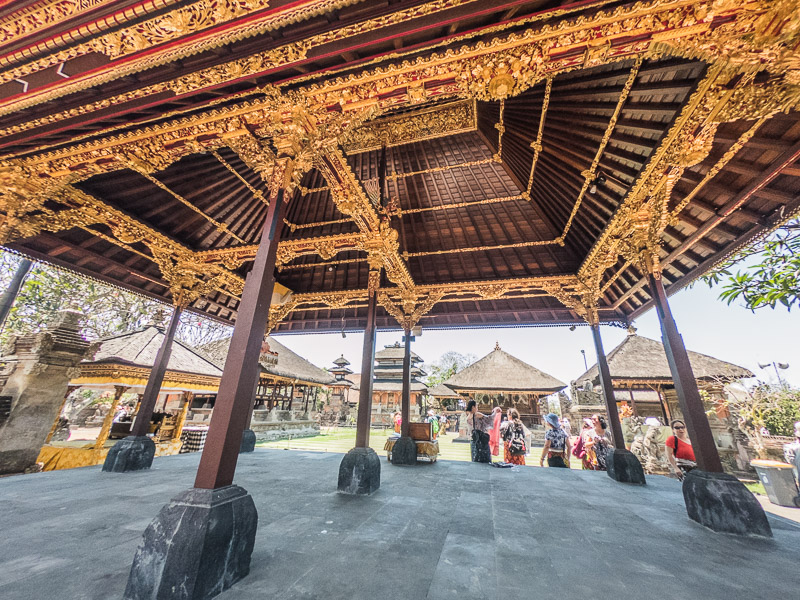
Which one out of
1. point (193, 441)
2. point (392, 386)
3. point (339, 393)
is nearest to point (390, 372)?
point (392, 386)

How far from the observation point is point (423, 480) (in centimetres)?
602

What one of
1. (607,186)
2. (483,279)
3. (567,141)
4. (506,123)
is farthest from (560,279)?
(506,123)

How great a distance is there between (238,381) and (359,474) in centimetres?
311

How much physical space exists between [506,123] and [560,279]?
4459 mm

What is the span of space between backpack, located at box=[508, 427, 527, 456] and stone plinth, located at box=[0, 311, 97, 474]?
11.8m

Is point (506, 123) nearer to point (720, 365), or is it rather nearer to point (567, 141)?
point (567, 141)

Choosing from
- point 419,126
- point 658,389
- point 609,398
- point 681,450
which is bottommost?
point 681,450

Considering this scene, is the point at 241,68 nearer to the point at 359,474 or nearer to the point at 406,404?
the point at 359,474

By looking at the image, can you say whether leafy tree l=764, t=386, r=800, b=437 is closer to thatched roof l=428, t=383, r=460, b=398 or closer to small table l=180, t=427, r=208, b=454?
thatched roof l=428, t=383, r=460, b=398

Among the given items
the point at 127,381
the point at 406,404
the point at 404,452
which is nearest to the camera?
the point at 404,452

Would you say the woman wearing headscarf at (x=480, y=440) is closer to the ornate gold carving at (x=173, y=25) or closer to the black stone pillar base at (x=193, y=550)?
the black stone pillar base at (x=193, y=550)

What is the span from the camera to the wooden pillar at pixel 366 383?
5.45 metres

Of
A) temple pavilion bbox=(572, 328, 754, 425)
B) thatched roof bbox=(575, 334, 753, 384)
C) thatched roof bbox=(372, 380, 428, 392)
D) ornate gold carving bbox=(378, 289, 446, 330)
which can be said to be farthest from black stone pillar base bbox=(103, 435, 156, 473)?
thatched roof bbox=(372, 380, 428, 392)

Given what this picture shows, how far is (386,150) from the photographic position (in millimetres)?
6629
